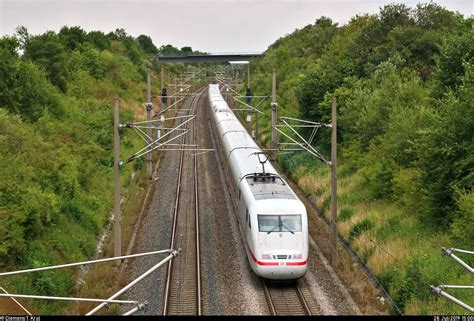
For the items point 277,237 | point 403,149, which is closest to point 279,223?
point 277,237

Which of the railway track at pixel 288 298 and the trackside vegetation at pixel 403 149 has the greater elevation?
the trackside vegetation at pixel 403 149

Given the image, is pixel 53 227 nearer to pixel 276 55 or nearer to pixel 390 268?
pixel 390 268

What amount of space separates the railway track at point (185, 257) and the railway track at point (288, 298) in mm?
2374

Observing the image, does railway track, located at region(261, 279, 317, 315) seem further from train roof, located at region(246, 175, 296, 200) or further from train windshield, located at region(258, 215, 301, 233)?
train roof, located at region(246, 175, 296, 200)

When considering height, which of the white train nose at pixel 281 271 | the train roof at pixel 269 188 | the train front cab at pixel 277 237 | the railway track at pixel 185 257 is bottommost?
the railway track at pixel 185 257

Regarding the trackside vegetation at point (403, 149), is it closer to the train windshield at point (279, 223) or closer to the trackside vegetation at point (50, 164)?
the train windshield at point (279, 223)

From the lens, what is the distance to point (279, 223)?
64.0 ft

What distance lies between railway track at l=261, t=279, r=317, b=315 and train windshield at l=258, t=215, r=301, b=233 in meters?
2.10

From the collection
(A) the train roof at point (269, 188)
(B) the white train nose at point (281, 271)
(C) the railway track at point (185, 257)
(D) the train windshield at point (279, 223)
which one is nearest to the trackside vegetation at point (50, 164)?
(C) the railway track at point (185, 257)

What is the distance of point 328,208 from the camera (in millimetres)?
28906

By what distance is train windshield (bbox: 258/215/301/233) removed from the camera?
19.4 metres

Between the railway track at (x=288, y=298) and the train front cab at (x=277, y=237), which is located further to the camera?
the train front cab at (x=277, y=237)

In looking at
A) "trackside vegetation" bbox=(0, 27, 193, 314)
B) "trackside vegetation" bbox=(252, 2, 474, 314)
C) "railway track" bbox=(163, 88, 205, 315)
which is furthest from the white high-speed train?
"trackside vegetation" bbox=(0, 27, 193, 314)

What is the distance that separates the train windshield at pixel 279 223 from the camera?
19.4 metres
